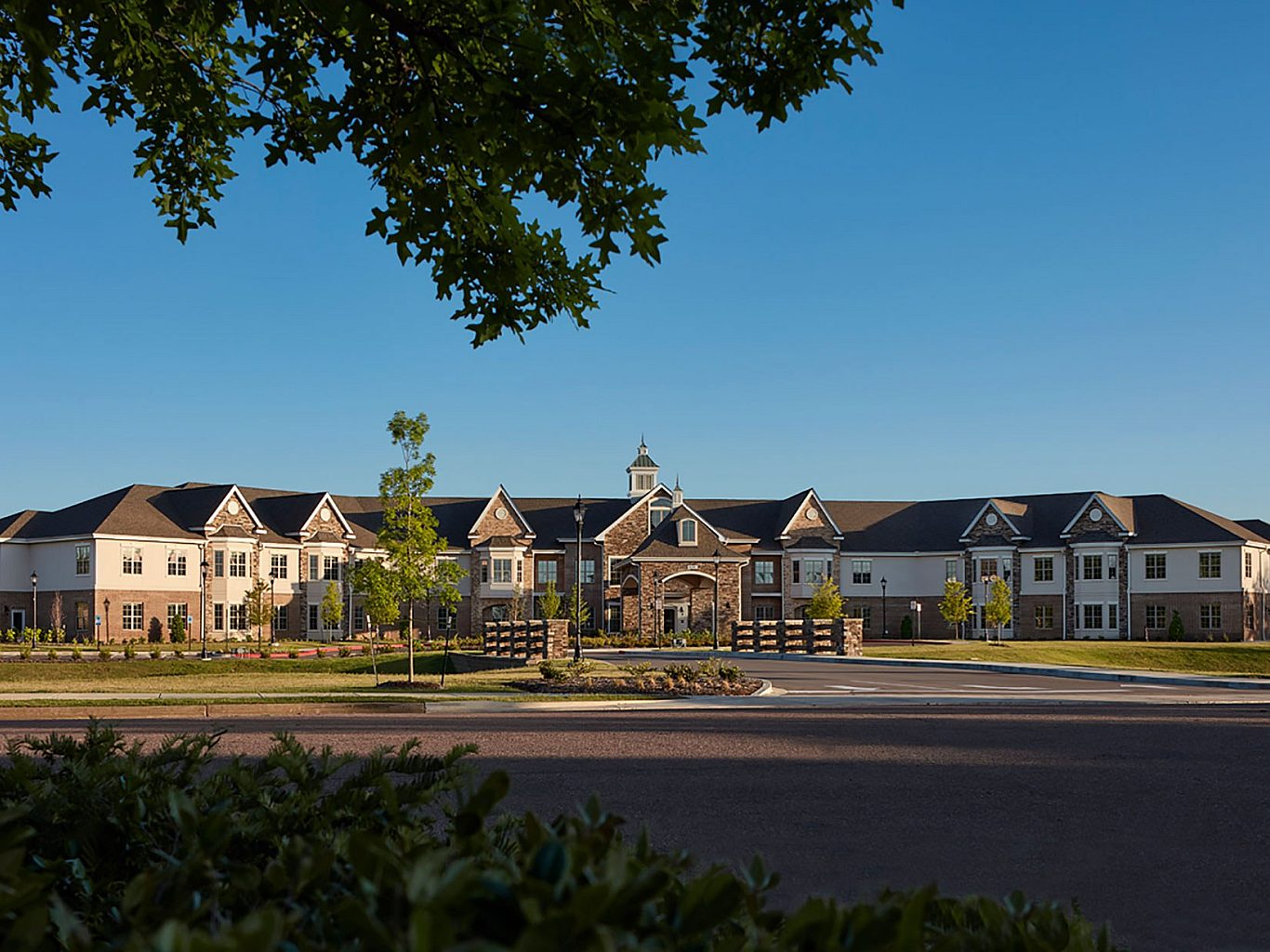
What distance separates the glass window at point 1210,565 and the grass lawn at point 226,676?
1749 inches

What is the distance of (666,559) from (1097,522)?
83.6 feet

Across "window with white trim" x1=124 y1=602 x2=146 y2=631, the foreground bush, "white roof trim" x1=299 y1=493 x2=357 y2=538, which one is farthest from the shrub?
the foreground bush

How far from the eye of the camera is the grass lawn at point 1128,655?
149 ft

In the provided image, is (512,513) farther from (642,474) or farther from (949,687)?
(949,687)

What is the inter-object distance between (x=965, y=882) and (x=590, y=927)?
6642mm

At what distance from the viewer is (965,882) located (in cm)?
774

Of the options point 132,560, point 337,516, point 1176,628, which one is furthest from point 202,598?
point 1176,628

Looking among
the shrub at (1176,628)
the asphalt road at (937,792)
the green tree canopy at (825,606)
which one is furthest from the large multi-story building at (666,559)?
the asphalt road at (937,792)

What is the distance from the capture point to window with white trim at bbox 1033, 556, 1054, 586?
68625 millimetres

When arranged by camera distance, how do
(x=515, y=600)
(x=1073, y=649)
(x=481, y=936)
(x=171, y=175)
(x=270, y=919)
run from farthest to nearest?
(x=515, y=600)
(x=1073, y=649)
(x=171, y=175)
(x=481, y=936)
(x=270, y=919)

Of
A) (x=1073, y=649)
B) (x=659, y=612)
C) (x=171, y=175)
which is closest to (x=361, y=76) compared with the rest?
(x=171, y=175)

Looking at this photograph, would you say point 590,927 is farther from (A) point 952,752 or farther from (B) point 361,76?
(A) point 952,752

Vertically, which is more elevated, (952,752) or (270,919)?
(270,919)

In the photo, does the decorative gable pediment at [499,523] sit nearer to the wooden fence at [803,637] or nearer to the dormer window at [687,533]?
the dormer window at [687,533]
